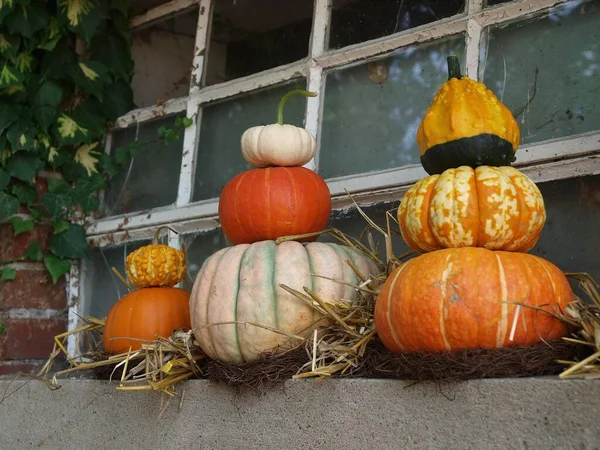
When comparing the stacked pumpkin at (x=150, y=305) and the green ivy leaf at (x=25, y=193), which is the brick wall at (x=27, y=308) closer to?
the green ivy leaf at (x=25, y=193)

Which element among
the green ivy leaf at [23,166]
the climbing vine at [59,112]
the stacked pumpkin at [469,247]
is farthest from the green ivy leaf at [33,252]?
the stacked pumpkin at [469,247]

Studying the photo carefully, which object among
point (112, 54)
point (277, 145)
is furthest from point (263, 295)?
point (112, 54)

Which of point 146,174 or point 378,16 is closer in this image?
point 378,16

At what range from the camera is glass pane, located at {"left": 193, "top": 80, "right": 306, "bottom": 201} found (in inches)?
92.7

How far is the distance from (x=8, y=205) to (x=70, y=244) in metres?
0.24

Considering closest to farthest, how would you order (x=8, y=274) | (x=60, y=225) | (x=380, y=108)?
(x=380, y=108), (x=8, y=274), (x=60, y=225)

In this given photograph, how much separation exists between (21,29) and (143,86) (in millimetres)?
462

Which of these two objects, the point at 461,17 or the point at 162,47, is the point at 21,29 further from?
the point at 461,17

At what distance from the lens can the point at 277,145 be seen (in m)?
1.81

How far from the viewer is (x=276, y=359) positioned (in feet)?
5.16

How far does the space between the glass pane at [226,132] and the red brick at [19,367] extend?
2.46 ft

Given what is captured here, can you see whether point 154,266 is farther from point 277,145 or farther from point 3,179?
point 3,179

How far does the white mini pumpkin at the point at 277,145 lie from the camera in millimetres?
1808

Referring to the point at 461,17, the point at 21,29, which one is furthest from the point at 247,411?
the point at 21,29
